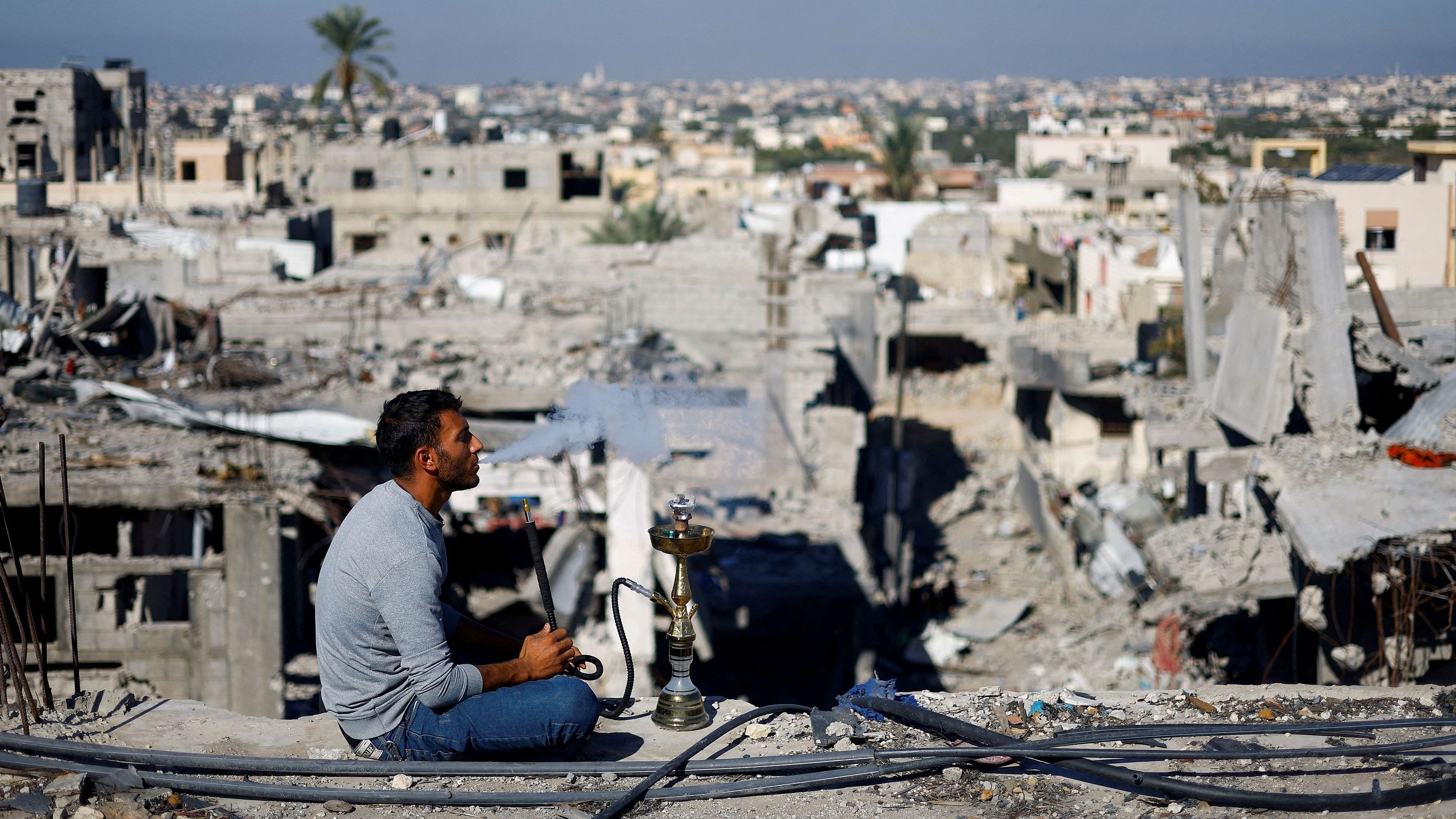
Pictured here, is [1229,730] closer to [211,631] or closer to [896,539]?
[211,631]

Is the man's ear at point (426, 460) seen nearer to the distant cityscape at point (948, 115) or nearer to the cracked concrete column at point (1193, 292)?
the cracked concrete column at point (1193, 292)

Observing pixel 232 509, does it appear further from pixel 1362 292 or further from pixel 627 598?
pixel 1362 292

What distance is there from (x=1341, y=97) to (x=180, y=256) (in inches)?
903

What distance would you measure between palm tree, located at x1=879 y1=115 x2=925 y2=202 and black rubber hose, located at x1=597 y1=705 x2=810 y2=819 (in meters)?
49.7

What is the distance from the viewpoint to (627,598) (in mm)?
11914

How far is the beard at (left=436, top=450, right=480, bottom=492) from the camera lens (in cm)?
369

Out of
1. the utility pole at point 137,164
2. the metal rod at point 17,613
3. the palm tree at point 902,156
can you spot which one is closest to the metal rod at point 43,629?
the metal rod at point 17,613

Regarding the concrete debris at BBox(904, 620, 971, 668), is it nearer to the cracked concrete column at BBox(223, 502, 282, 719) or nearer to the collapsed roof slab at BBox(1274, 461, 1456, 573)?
the cracked concrete column at BBox(223, 502, 282, 719)

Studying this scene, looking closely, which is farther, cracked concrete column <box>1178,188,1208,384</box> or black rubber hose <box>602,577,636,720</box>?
cracked concrete column <box>1178,188,1208,384</box>

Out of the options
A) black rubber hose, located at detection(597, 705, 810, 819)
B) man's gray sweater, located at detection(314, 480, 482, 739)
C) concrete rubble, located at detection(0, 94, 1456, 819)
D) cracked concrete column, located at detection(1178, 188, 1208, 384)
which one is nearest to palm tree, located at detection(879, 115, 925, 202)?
concrete rubble, located at detection(0, 94, 1456, 819)

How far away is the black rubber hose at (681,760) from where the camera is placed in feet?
11.7

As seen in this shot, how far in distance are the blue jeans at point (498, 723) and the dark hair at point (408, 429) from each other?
0.70m

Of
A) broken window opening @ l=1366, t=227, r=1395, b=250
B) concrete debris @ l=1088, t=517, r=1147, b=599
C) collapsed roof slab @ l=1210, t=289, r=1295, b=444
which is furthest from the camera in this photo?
broken window opening @ l=1366, t=227, r=1395, b=250

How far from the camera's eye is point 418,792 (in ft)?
11.9
